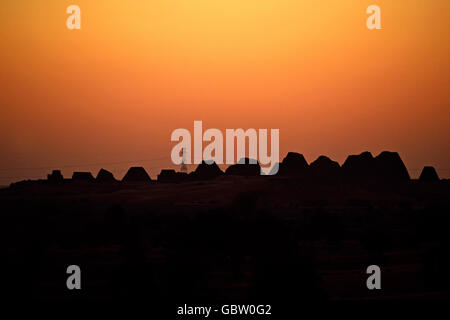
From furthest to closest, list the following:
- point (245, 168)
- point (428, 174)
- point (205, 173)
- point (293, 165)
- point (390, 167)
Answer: point (205, 173) → point (245, 168) → point (293, 165) → point (428, 174) → point (390, 167)

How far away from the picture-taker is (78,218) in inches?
3762

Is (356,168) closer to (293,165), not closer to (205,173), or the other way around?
(293,165)

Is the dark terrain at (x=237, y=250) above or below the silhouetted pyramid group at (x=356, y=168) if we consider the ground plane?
below

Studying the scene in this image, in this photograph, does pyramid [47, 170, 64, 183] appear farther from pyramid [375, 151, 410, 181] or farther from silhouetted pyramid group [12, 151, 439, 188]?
pyramid [375, 151, 410, 181]

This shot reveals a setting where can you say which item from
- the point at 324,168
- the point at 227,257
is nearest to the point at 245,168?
the point at 324,168

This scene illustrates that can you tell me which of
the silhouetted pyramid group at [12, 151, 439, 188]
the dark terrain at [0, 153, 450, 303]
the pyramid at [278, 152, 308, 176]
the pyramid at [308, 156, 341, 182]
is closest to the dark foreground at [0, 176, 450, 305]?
the dark terrain at [0, 153, 450, 303]

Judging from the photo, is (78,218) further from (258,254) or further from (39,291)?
(258,254)

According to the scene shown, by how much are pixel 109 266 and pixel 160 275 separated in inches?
404

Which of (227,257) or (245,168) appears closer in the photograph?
(227,257)

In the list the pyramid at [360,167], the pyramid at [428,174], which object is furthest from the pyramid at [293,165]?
the pyramid at [428,174]

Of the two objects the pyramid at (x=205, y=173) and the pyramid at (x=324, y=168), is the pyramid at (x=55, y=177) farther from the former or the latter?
the pyramid at (x=324, y=168)

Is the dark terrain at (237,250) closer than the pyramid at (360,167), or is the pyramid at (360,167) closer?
the dark terrain at (237,250)

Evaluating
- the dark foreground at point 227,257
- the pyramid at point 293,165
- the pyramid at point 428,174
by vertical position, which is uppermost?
the pyramid at point 293,165
